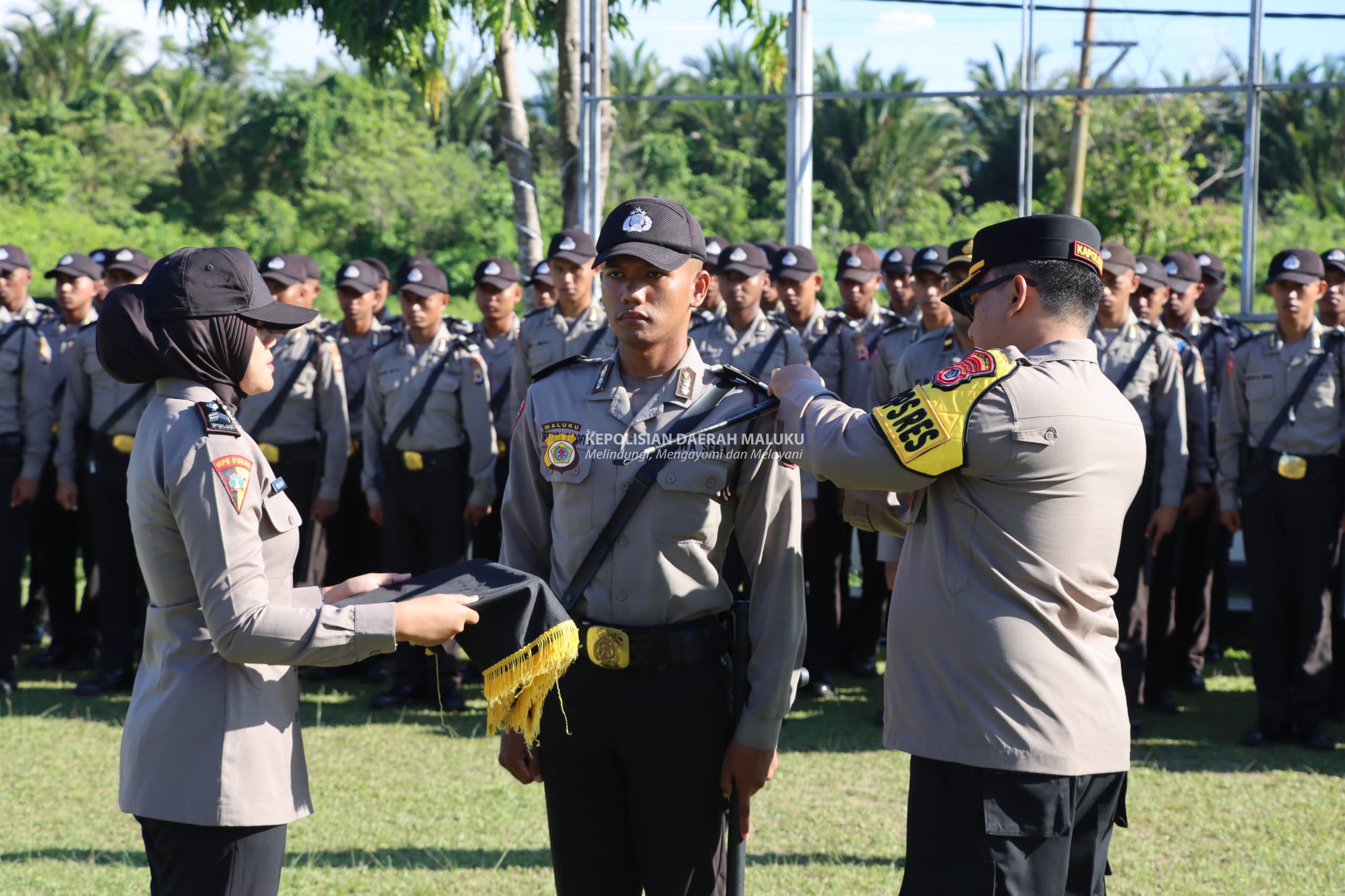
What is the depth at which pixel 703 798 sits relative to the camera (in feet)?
9.12

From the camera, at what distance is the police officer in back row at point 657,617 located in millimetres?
2758

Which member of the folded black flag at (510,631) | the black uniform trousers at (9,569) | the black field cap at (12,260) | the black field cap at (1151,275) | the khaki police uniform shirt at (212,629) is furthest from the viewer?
the black field cap at (12,260)

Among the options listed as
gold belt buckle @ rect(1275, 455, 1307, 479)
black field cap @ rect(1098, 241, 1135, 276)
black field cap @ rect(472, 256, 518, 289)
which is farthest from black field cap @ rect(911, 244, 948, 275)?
black field cap @ rect(472, 256, 518, 289)

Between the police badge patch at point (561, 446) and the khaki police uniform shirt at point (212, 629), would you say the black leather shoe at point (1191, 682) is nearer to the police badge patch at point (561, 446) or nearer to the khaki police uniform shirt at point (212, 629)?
the police badge patch at point (561, 446)

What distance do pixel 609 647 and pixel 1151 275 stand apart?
5.41 meters

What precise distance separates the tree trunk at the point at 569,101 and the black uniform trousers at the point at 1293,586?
6777 millimetres

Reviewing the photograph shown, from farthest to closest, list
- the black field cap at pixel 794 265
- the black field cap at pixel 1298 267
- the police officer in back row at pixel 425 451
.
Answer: the black field cap at pixel 794 265 → the police officer in back row at pixel 425 451 → the black field cap at pixel 1298 267

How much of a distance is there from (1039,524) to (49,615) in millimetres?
7039

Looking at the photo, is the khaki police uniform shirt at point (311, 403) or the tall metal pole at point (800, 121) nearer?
the khaki police uniform shirt at point (311, 403)

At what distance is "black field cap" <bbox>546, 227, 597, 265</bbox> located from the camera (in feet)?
23.5

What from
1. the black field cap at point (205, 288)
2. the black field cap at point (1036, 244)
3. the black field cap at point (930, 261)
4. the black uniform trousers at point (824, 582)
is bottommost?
the black uniform trousers at point (824, 582)

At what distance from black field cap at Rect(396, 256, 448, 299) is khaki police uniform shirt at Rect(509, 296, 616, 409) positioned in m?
0.53

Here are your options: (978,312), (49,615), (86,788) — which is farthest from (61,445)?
(978,312)

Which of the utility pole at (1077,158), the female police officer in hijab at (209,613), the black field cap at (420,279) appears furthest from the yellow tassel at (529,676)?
the utility pole at (1077,158)
